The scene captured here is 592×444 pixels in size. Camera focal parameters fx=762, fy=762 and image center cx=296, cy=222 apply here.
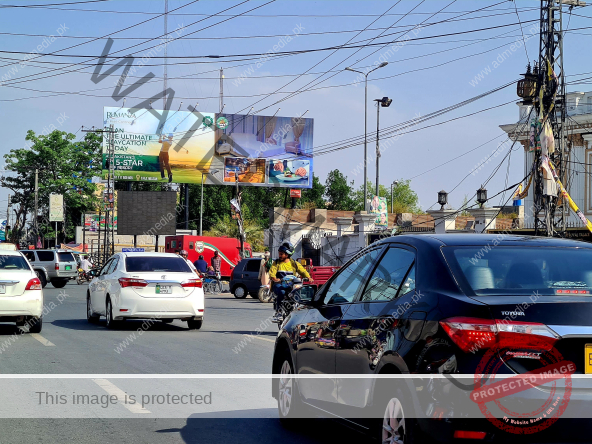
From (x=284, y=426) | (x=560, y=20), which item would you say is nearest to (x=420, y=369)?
(x=284, y=426)

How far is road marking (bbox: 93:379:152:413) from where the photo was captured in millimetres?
7434

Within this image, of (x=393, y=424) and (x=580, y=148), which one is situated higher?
(x=580, y=148)

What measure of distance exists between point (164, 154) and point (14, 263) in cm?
5165

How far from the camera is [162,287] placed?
15.6 meters

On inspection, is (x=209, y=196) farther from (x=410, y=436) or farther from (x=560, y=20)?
(x=410, y=436)

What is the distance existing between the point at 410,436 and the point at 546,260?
1.45 meters

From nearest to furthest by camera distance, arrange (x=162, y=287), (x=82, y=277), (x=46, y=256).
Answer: (x=162, y=287) < (x=46, y=256) < (x=82, y=277)

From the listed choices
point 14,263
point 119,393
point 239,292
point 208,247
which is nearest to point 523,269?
point 119,393

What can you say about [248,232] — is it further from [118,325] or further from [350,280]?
[350,280]

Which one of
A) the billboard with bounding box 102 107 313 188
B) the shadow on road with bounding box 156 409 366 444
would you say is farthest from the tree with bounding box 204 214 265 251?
the shadow on road with bounding box 156 409 366 444

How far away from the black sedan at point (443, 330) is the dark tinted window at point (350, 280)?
14 mm

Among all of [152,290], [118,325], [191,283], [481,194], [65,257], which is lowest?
[118,325]

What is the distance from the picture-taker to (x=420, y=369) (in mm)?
4227

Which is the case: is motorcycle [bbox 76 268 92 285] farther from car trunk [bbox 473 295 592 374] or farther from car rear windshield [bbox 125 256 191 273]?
car trunk [bbox 473 295 592 374]
